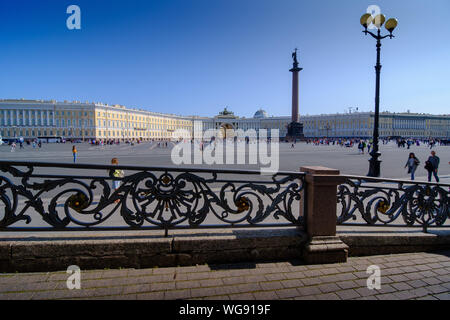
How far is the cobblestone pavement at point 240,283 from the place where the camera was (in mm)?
2369

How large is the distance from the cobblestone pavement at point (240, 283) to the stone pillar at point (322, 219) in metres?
0.12

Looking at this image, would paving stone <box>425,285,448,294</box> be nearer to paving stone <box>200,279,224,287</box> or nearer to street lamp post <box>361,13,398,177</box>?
paving stone <box>200,279,224,287</box>

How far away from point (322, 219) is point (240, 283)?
3.83 feet

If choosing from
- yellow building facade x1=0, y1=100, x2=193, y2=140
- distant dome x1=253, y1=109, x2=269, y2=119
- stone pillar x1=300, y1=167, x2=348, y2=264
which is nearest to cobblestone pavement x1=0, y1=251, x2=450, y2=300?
stone pillar x1=300, y1=167, x2=348, y2=264

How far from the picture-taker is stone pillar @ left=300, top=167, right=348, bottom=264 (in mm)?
2963

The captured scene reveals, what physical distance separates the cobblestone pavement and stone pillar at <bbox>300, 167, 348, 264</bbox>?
116 mm

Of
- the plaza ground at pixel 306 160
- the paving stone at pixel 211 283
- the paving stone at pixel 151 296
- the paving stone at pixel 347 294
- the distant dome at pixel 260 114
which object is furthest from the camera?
the distant dome at pixel 260 114

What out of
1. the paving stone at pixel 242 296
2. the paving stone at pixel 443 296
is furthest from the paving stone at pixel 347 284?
the paving stone at pixel 242 296

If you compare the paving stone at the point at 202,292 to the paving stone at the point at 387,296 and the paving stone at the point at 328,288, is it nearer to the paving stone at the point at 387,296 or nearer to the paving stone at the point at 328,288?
the paving stone at the point at 328,288

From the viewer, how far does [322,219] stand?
3.02 m

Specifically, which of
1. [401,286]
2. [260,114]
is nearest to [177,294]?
[401,286]

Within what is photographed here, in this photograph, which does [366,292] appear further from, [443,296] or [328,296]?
[443,296]
